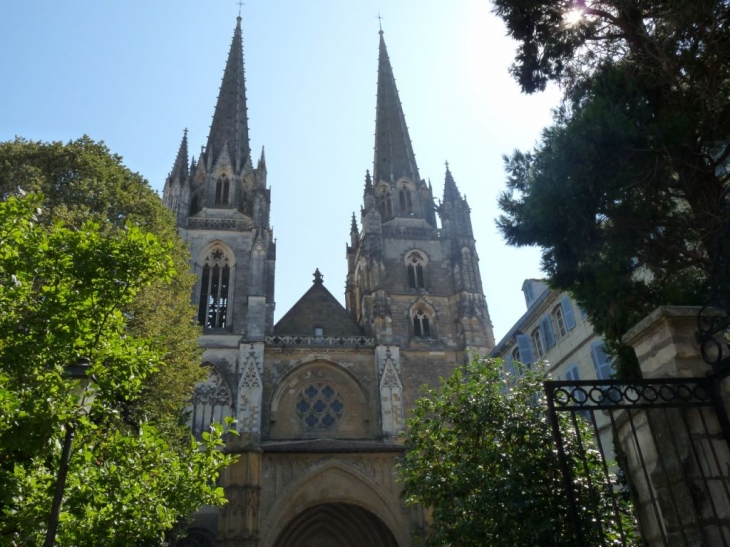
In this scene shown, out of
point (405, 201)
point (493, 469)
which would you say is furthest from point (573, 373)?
point (405, 201)

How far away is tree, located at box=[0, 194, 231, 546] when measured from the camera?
5.64 metres

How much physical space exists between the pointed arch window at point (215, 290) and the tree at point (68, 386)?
758 inches

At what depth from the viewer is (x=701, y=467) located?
13.2 feet

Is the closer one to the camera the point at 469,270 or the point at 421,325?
the point at 421,325

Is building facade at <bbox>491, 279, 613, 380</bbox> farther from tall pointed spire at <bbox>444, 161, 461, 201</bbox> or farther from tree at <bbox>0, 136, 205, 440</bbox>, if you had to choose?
tall pointed spire at <bbox>444, 161, 461, 201</bbox>

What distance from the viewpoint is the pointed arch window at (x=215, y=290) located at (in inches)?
1017

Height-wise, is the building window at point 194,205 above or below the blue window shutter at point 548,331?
above

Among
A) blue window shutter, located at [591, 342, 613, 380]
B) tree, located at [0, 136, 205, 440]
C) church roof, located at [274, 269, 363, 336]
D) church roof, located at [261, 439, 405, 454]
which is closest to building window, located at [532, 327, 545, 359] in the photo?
blue window shutter, located at [591, 342, 613, 380]

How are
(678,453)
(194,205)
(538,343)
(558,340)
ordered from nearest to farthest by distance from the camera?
1. (678,453)
2. (558,340)
3. (538,343)
4. (194,205)

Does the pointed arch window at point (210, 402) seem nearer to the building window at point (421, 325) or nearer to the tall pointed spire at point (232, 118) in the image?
the building window at point (421, 325)

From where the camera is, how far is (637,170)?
5.48 meters

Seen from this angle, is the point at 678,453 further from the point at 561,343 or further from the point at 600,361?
the point at 561,343

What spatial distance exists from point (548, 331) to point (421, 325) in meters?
9.16

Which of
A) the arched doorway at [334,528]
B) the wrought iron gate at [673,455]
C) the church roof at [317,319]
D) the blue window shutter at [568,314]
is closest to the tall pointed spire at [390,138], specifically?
the church roof at [317,319]
